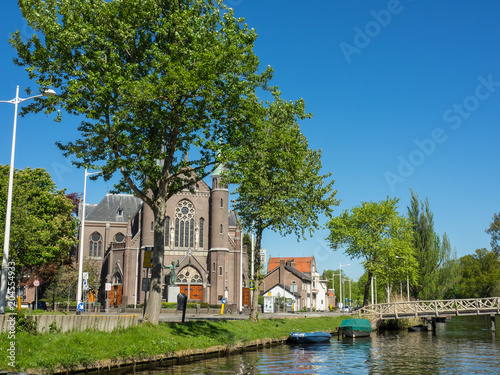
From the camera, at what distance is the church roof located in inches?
3206

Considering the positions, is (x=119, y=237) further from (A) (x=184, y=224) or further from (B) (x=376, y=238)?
(B) (x=376, y=238)

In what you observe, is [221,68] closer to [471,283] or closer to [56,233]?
[56,233]

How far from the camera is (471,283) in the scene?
Result: 3433 inches

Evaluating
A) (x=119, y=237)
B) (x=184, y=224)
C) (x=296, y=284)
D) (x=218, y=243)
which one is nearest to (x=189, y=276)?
(x=218, y=243)

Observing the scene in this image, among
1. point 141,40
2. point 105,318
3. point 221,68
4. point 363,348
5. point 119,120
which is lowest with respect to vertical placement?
point 363,348

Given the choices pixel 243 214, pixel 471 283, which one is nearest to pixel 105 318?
pixel 243 214

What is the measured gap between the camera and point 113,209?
82.8 meters

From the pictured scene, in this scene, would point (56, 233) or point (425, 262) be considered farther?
point (425, 262)

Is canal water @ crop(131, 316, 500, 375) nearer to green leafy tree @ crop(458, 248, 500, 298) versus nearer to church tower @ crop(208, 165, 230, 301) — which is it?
church tower @ crop(208, 165, 230, 301)

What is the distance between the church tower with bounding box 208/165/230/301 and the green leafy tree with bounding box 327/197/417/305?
16.3 m

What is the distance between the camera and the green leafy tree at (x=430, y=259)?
66.7m

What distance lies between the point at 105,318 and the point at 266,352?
991cm

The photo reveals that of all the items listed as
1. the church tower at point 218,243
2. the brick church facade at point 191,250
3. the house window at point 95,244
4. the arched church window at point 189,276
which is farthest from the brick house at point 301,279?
the house window at point 95,244

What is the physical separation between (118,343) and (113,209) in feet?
215
